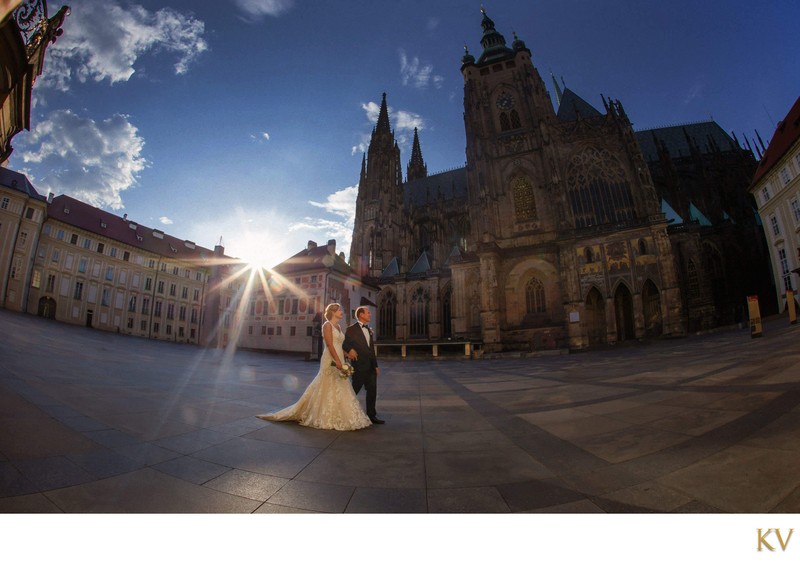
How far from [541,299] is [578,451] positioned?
2407cm

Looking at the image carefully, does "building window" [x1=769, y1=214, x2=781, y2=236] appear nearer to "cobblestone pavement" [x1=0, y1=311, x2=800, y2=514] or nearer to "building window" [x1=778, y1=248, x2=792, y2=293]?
"building window" [x1=778, y1=248, x2=792, y2=293]

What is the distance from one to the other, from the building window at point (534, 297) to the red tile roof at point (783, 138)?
15.6 metres

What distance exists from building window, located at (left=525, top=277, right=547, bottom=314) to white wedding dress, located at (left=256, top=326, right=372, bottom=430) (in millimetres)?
23428

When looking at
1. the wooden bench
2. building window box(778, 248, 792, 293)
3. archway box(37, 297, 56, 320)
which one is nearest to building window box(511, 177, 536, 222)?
the wooden bench

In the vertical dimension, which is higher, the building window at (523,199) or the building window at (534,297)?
the building window at (523,199)

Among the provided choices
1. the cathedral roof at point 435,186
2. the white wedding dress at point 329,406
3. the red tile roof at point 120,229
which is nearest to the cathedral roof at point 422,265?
the cathedral roof at point 435,186

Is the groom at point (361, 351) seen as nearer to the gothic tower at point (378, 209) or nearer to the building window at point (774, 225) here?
the building window at point (774, 225)

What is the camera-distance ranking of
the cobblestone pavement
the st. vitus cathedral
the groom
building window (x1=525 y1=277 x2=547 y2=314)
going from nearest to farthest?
the cobblestone pavement → the groom → the st. vitus cathedral → building window (x1=525 y1=277 x2=547 y2=314)

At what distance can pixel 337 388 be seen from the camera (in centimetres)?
425

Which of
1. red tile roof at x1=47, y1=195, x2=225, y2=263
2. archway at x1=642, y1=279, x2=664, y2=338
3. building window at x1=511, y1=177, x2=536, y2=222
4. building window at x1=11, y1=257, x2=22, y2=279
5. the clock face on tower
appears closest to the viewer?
archway at x1=642, y1=279, x2=664, y2=338

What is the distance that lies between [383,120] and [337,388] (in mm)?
50421

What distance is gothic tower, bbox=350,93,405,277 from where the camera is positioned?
127 ft

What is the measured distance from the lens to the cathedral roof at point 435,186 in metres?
44.7

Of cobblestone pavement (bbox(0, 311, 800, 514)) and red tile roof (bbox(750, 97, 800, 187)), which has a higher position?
red tile roof (bbox(750, 97, 800, 187))
